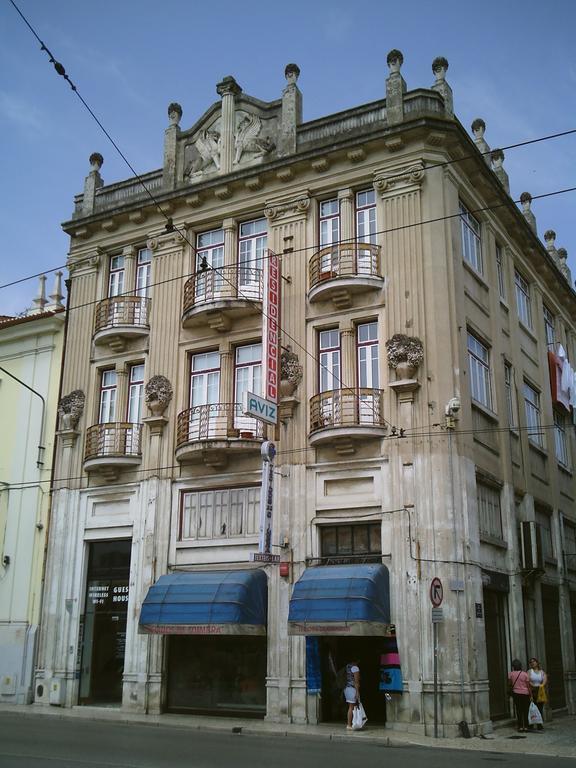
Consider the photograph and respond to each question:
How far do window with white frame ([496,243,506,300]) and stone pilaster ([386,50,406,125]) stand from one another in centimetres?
615

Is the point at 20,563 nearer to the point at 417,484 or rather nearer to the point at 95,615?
the point at 95,615

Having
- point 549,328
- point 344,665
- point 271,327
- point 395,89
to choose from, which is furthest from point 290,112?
point 344,665

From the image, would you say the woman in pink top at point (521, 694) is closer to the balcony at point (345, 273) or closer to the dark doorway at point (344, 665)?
the dark doorway at point (344, 665)

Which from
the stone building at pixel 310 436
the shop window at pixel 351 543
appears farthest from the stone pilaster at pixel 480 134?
the shop window at pixel 351 543

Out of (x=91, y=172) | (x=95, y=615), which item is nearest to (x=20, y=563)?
(x=95, y=615)

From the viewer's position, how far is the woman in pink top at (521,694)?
2014 centimetres

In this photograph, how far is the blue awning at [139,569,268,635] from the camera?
21031mm

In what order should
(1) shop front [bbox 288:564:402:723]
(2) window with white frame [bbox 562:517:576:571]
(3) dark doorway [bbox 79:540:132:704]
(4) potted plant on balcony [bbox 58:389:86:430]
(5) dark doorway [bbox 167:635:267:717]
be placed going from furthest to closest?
(2) window with white frame [bbox 562:517:576:571]
(4) potted plant on balcony [bbox 58:389:86:430]
(3) dark doorway [bbox 79:540:132:704]
(5) dark doorway [bbox 167:635:267:717]
(1) shop front [bbox 288:564:402:723]

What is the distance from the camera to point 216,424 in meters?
23.8

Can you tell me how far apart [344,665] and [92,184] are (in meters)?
17.8

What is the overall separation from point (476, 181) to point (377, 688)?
14.4 m

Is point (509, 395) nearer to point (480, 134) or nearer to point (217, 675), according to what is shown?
point (480, 134)

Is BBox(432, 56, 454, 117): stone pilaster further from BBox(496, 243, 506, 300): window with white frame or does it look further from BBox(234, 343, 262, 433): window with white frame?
BBox(234, 343, 262, 433): window with white frame

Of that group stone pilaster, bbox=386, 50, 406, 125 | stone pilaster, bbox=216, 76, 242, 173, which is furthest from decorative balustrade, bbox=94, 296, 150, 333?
stone pilaster, bbox=386, 50, 406, 125
